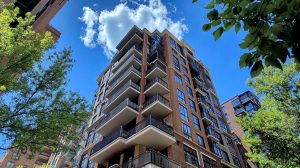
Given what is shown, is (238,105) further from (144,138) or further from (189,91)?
(144,138)

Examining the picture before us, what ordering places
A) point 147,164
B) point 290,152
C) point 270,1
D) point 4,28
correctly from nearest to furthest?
point 270,1 → point 4,28 → point 290,152 → point 147,164

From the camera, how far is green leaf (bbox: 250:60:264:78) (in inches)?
125

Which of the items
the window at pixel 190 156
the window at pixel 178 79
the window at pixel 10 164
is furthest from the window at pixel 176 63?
the window at pixel 10 164

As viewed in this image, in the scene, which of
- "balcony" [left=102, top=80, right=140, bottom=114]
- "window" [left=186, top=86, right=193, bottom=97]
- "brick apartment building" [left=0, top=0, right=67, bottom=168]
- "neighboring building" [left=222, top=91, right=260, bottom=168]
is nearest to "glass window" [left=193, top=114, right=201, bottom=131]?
"window" [left=186, top=86, right=193, bottom=97]

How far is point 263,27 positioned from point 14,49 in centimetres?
988

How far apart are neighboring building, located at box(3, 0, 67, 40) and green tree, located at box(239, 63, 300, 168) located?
18082 millimetres

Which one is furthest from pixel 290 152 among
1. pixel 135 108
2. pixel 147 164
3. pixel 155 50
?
pixel 155 50

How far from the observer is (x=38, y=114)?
1107cm

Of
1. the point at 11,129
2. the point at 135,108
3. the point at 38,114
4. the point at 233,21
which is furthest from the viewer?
the point at 135,108

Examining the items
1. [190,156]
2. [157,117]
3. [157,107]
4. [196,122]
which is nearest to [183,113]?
[196,122]

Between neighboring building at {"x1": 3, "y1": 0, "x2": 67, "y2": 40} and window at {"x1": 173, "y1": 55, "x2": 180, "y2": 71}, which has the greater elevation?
window at {"x1": 173, "y1": 55, "x2": 180, "y2": 71}

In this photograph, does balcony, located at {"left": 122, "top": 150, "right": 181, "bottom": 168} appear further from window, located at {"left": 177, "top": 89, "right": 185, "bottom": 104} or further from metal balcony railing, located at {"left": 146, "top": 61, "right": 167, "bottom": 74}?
metal balcony railing, located at {"left": 146, "top": 61, "right": 167, "bottom": 74}

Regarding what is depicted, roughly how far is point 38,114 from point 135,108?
40.4 ft

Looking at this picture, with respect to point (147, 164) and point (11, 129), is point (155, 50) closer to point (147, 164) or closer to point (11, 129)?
point (147, 164)
